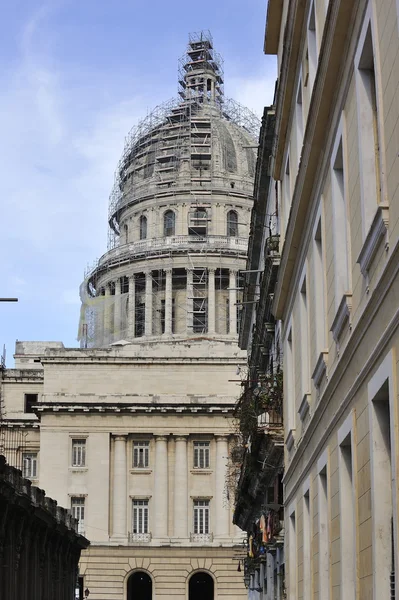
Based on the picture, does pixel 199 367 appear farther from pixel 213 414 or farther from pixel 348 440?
pixel 348 440

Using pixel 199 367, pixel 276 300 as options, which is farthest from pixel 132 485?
pixel 276 300

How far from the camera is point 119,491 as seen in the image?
279 feet

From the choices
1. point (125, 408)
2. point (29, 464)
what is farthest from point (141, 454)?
point (29, 464)

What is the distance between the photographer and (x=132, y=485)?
281ft

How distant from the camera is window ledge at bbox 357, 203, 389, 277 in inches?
464

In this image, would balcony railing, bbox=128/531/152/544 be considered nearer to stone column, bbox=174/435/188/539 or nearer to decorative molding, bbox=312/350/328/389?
stone column, bbox=174/435/188/539

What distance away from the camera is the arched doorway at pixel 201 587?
Result: 3474 inches

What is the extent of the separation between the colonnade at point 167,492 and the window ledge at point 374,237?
72758mm

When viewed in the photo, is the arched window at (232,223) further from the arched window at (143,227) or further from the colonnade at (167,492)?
the colonnade at (167,492)

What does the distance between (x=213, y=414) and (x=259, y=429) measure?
2102 inches

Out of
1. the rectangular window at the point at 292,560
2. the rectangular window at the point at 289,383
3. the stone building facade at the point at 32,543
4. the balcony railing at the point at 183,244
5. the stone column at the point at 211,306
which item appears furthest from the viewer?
the balcony railing at the point at 183,244

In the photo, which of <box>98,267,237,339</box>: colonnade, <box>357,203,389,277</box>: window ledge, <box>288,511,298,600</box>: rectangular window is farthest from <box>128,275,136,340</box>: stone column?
<box>357,203,389,277</box>: window ledge

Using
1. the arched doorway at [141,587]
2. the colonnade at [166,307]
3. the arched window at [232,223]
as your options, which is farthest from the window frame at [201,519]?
the arched window at [232,223]

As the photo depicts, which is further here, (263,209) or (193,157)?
(193,157)
